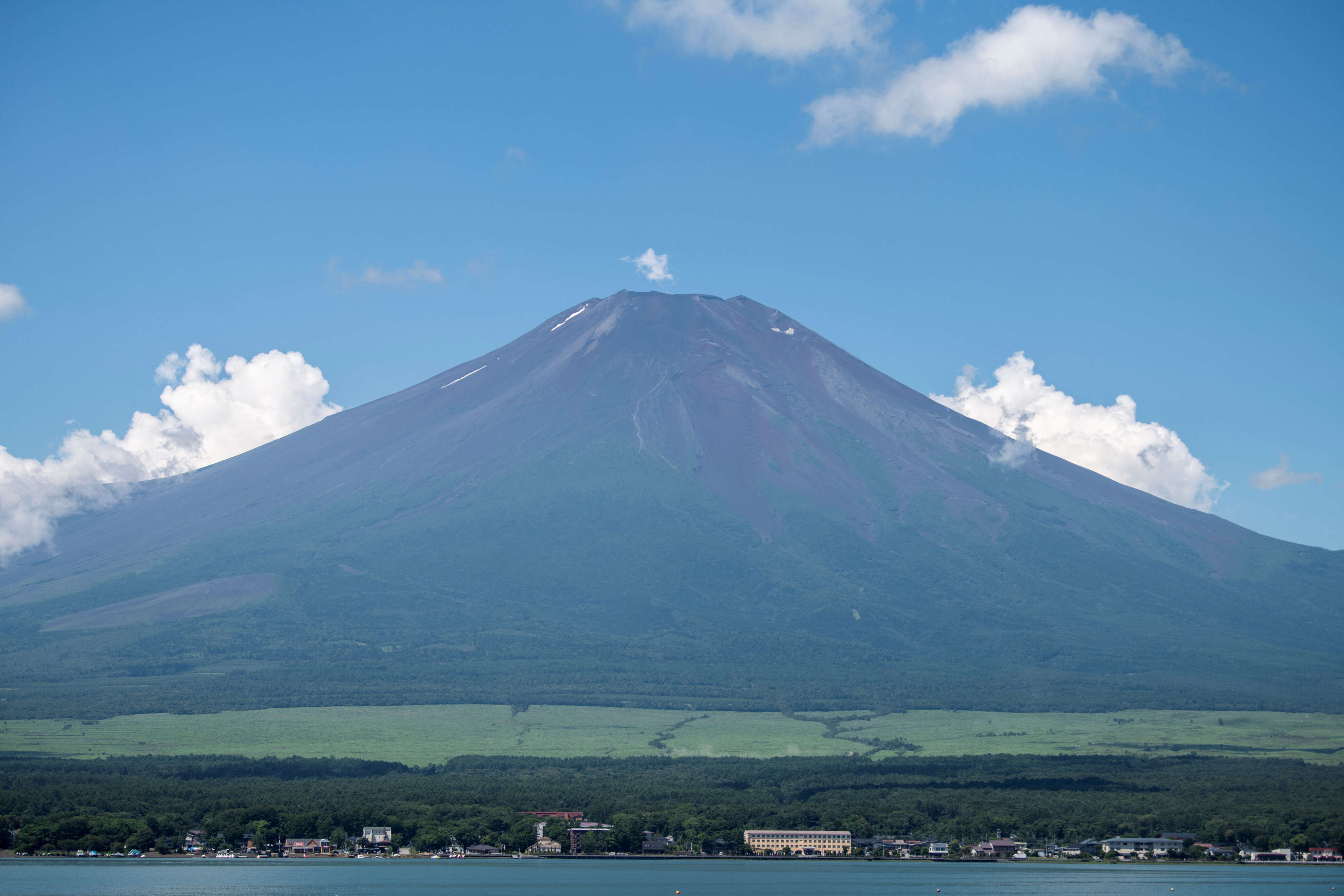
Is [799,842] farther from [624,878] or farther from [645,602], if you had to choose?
[645,602]

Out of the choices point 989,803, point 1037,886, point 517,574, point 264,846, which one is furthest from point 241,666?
point 1037,886

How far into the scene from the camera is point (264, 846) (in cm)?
8119

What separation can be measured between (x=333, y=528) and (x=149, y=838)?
104462 millimetres

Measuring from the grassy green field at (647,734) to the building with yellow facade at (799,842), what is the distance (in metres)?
24.0

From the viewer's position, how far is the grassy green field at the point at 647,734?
109 metres

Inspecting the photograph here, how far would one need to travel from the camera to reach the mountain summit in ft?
450

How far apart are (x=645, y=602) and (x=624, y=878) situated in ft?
310

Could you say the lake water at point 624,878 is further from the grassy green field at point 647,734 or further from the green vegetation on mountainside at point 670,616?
the green vegetation on mountainside at point 670,616

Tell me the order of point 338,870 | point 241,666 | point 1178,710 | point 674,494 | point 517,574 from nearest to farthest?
point 338,870 → point 1178,710 → point 241,666 → point 517,574 → point 674,494

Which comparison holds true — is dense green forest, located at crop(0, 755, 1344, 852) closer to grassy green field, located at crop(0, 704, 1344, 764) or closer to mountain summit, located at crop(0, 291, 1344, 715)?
grassy green field, located at crop(0, 704, 1344, 764)

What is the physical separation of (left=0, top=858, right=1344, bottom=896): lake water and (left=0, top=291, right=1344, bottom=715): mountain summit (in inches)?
1970

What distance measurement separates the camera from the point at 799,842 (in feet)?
278

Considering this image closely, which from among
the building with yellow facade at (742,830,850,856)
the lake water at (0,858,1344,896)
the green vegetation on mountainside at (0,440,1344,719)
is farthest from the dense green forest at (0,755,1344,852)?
the green vegetation on mountainside at (0,440,1344,719)

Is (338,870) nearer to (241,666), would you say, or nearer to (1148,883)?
(1148,883)
